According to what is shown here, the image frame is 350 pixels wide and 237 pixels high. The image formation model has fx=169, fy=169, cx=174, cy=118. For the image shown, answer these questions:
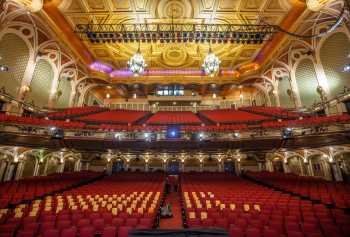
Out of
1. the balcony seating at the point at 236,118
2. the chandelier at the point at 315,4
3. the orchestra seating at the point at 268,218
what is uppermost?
the chandelier at the point at 315,4

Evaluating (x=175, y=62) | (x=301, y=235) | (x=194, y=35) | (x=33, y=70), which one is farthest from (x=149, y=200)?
(x=175, y=62)

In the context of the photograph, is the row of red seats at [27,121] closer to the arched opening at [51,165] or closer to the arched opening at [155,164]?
the arched opening at [51,165]

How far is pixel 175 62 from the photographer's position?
55.4 ft

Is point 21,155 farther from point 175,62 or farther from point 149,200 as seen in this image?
point 175,62

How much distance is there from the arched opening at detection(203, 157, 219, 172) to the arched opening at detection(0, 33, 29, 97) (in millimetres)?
13894

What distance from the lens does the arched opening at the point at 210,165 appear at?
13.5m

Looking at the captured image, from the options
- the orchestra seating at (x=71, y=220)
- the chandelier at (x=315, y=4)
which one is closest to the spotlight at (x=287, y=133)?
the chandelier at (x=315, y=4)

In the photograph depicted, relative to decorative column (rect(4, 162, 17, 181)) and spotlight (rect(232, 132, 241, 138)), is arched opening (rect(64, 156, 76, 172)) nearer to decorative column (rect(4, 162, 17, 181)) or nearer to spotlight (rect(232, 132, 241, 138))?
decorative column (rect(4, 162, 17, 181))

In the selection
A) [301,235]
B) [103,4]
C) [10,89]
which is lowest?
[301,235]

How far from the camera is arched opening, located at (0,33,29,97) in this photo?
9.92 meters

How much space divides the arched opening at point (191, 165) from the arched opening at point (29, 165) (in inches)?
408

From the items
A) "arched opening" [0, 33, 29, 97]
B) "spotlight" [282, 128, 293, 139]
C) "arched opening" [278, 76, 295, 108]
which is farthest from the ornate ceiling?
"spotlight" [282, 128, 293, 139]

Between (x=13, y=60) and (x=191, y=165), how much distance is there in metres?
14.0

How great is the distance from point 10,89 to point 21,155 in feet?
13.8
